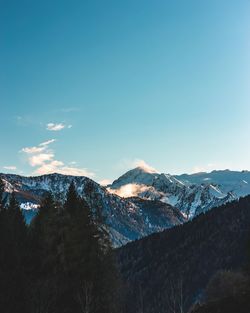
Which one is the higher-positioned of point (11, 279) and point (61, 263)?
point (61, 263)

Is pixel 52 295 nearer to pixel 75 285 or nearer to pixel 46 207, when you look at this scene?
pixel 75 285

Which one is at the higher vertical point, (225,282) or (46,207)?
(46,207)

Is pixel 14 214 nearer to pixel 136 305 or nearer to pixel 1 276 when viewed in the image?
pixel 1 276

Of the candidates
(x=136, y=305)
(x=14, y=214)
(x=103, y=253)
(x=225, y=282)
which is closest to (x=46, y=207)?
(x=14, y=214)

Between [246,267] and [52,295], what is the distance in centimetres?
4924

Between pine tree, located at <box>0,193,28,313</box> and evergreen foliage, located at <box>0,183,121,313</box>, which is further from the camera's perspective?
evergreen foliage, located at <box>0,183,121,313</box>

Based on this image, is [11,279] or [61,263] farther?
[61,263]

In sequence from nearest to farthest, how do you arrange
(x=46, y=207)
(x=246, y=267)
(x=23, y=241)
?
1. (x=23, y=241)
2. (x=46, y=207)
3. (x=246, y=267)

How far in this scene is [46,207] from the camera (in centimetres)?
6925

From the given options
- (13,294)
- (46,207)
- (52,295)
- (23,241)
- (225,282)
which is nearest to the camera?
(13,294)

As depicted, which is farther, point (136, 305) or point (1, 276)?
point (136, 305)

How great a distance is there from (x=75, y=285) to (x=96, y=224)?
431 inches

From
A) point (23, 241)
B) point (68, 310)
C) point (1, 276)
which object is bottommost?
point (68, 310)

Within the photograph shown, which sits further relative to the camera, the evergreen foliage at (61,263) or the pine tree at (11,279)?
the evergreen foliage at (61,263)
